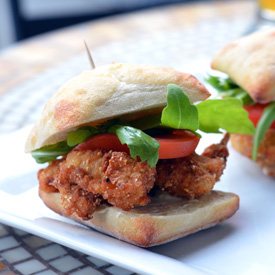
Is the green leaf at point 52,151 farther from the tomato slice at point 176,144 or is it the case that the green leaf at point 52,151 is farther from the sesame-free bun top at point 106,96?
the tomato slice at point 176,144

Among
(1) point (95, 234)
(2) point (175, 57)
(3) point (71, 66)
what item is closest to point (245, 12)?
(2) point (175, 57)

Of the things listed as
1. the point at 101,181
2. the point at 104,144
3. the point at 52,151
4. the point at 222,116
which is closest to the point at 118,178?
the point at 101,181

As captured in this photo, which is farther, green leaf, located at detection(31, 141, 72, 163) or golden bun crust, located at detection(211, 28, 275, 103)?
golden bun crust, located at detection(211, 28, 275, 103)

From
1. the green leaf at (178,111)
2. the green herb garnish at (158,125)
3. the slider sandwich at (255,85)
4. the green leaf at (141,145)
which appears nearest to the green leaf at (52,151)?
the green herb garnish at (158,125)

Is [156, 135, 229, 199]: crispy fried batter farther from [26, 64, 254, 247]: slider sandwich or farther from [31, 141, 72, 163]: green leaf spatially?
[31, 141, 72, 163]: green leaf

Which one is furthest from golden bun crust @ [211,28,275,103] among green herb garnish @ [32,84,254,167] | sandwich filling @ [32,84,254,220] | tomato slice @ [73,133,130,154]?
tomato slice @ [73,133,130,154]

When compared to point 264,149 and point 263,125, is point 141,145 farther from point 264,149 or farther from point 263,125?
point 264,149
